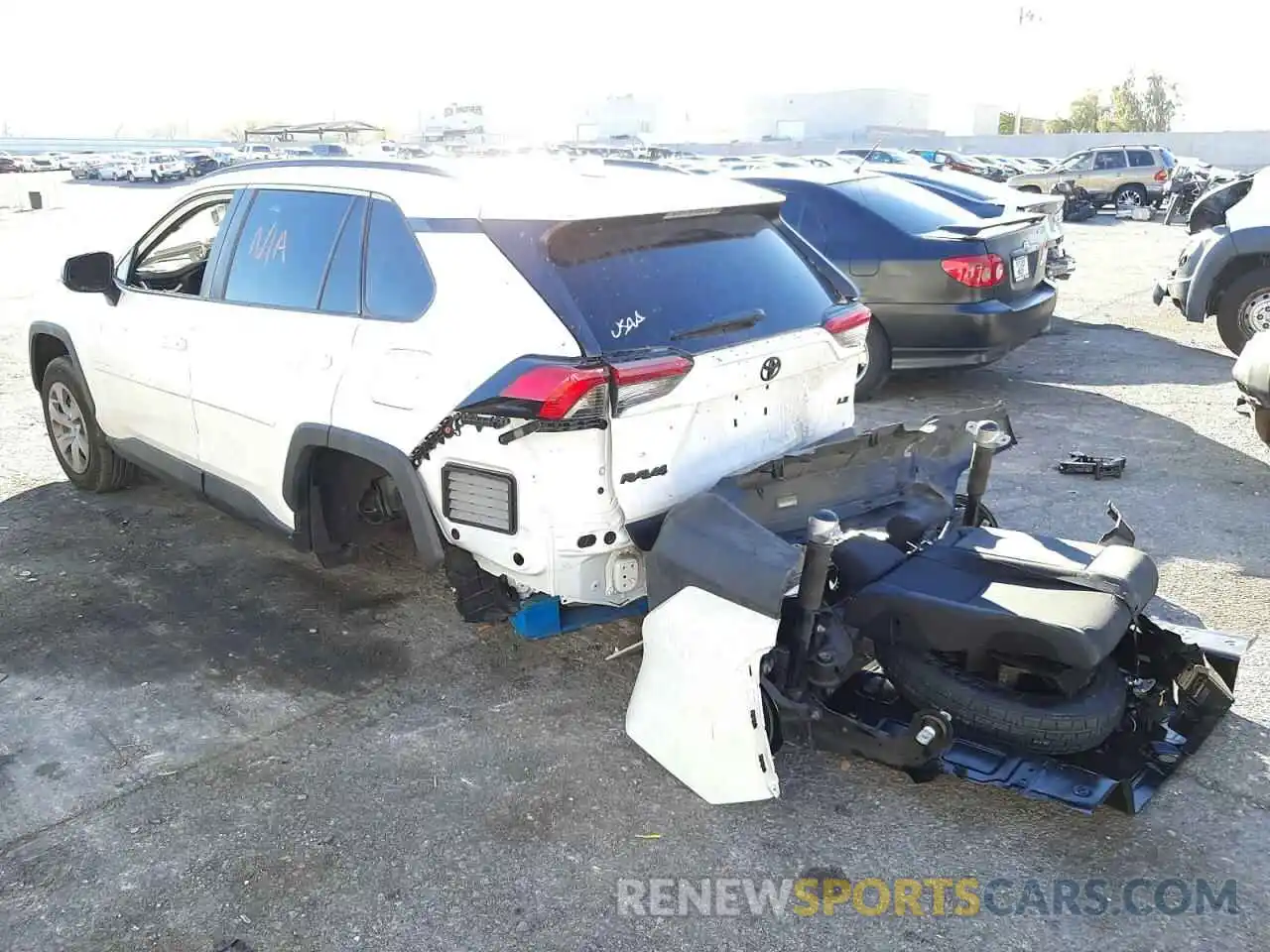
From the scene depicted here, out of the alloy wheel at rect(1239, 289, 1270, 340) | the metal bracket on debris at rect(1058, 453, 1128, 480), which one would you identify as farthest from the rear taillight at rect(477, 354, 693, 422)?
the alloy wheel at rect(1239, 289, 1270, 340)

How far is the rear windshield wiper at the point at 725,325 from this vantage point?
3639 millimetres

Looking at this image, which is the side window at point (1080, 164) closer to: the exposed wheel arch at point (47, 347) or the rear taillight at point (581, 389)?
the exposed wheel arch at point (47, 347)

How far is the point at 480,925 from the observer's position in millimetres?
2836

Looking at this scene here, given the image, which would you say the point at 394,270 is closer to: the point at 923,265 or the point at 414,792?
the point at 414,792

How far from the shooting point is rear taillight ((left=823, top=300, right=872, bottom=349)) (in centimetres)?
413

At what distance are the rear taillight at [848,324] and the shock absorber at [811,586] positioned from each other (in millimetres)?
1122

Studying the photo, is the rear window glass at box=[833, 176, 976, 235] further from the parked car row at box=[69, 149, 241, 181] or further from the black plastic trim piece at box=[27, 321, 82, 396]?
the parked car row at box=[69, 149, 241, 181]

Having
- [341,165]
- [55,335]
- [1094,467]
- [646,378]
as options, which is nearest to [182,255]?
[55,335]

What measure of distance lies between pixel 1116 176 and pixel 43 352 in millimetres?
26443

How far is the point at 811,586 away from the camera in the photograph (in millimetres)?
3221

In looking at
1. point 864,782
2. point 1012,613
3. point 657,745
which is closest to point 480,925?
point 657,745

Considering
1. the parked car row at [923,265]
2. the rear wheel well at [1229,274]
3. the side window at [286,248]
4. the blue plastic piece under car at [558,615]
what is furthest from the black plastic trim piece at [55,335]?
the rear wheel well at [1229,274]

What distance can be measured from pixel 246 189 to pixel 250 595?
5.88 feet

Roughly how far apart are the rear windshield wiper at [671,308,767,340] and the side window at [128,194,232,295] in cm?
236
